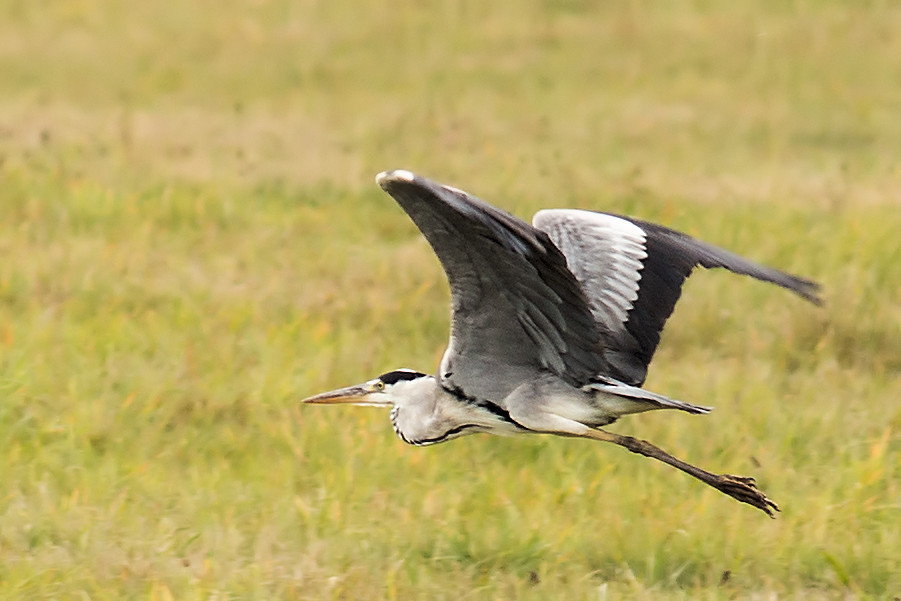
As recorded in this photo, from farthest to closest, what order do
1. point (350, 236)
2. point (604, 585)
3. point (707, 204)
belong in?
point (707, 204)
point (350, 236)
point (604, 585)

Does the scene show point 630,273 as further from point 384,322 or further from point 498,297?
point 384,322

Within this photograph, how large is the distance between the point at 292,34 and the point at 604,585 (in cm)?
997

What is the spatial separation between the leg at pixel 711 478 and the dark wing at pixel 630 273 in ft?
0.84

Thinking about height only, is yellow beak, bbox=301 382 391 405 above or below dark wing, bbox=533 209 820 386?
below

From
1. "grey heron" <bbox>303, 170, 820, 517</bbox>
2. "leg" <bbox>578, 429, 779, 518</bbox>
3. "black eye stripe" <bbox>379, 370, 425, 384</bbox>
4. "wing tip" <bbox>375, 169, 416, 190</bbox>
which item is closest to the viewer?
"wing tip" <bbox>375, 169, 416, 190</bbox>

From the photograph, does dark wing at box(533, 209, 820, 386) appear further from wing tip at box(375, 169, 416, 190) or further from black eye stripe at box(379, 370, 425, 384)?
wing tip at box(375, 169, 416, 190)

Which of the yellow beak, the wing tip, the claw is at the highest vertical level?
the wing tip

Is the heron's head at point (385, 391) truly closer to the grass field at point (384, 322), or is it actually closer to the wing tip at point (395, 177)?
the grass field at point (384, 322)

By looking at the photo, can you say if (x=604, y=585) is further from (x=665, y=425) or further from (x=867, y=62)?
(x=867, y=62)

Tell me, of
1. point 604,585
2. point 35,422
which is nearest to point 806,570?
point 604,585

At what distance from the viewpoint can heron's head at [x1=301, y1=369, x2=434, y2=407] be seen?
484 cm

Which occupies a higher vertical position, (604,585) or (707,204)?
(707,204)

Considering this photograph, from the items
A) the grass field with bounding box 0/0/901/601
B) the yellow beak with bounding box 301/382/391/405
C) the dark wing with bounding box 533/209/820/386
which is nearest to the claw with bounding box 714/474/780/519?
the grass field with bounding box 0/0/901/601

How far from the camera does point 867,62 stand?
12.8 metres
